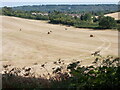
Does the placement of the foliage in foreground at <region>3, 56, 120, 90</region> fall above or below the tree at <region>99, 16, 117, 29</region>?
above

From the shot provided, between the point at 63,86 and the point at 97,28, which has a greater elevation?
the point at 63,86

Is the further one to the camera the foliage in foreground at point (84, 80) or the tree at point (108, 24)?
the tree at point (108, 24)

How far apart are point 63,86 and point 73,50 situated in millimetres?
21505

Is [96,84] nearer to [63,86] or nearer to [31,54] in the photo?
[63,86]

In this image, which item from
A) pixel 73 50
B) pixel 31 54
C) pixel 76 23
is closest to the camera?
pixel 31 54

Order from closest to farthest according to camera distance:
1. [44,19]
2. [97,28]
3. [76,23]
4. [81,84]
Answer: [81,84] < [97,28] < [76,23] < [44,19]

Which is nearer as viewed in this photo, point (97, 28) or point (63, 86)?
point (63, 86)

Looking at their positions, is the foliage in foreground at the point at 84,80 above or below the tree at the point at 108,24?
above

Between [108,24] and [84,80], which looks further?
[108,24]

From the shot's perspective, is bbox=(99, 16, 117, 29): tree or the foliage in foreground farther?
bbox=(99, 16, 117, 29): tree

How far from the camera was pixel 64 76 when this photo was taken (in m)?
3.49

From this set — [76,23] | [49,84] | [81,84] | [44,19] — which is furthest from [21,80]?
[44,19]

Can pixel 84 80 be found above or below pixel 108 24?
above

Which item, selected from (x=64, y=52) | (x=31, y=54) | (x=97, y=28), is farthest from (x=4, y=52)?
(x=97, y=28)
